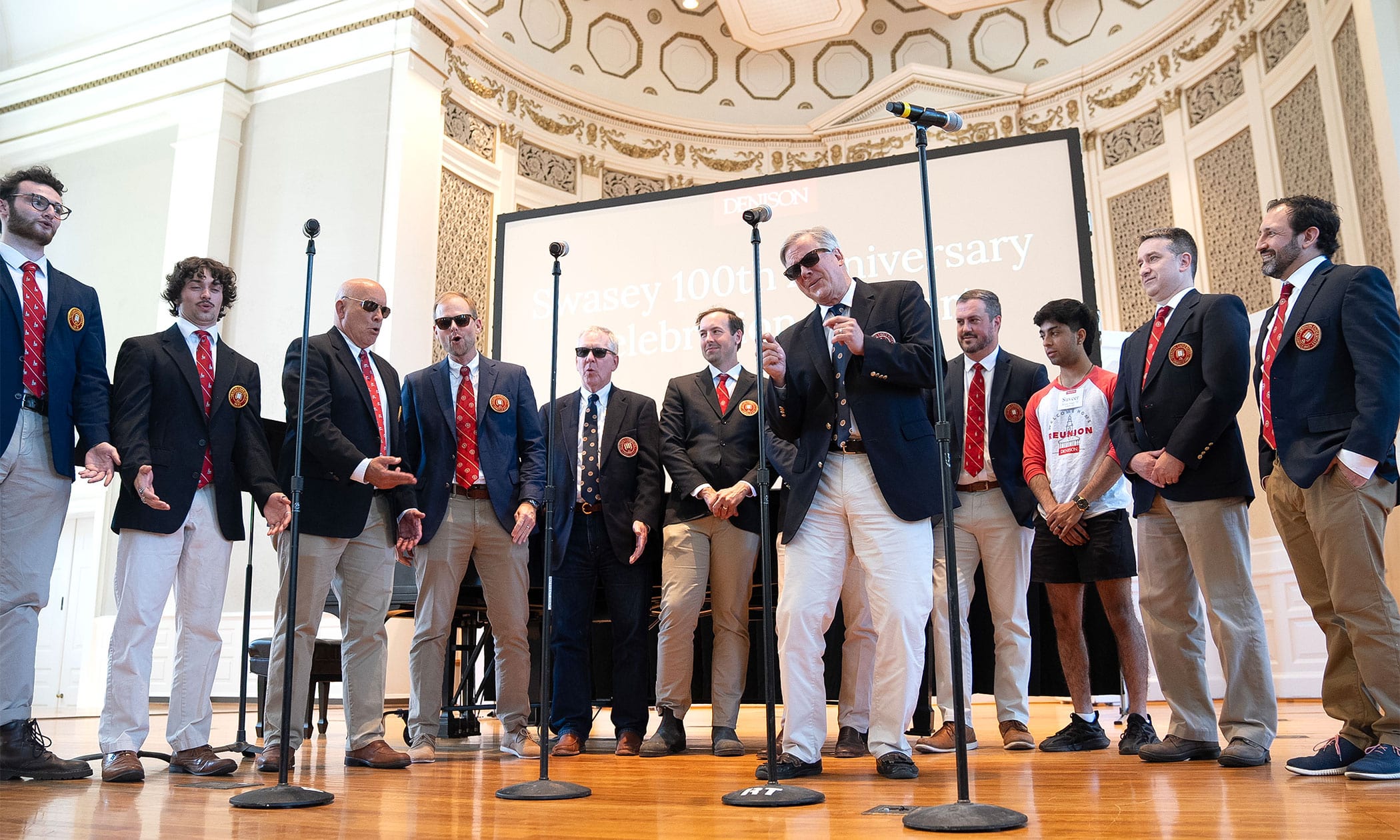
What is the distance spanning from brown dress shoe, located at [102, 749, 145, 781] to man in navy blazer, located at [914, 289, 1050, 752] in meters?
2.36

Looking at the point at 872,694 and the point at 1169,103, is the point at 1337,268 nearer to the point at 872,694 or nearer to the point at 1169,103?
the point at 872,694

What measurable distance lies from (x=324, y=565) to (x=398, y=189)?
477 centimetres

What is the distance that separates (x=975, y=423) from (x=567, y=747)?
1.87 metres

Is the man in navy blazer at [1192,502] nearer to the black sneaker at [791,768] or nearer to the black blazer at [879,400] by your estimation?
the black blazer at [879,400]

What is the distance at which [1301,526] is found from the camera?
2795 mm

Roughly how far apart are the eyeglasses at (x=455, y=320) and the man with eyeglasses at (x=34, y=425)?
41.6 inches

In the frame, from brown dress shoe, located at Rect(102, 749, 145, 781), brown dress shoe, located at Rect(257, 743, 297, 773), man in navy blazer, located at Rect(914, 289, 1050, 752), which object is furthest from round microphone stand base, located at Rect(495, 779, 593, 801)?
man in navy blazer, located at Rect(914, 289, 1050, 752)

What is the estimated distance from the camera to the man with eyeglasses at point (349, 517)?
3.25m

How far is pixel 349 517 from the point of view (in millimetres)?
3275

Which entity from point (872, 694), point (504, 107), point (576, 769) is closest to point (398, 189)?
point (504, 107)

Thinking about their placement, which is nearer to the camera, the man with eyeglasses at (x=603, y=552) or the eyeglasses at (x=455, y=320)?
the eyeglasses at (x=455, y=320)

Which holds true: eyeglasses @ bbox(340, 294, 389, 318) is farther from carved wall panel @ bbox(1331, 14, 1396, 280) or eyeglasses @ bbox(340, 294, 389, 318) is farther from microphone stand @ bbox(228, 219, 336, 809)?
carved wall panel @ bbox(1331, 14, 1396, 280)

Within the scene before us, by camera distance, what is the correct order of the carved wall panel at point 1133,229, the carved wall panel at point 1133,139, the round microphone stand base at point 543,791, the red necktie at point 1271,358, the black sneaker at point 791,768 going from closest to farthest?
the round microphone stand base at point 543,791
the black sneaker at point 791,768
the red necktie at point 1271,358
the carved wall panel at point 1133,229
the carved wall panel at point 1133,139

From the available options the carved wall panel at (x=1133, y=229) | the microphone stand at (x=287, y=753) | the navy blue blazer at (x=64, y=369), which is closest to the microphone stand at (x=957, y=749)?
the microphone stand at (x=287, y=753)
